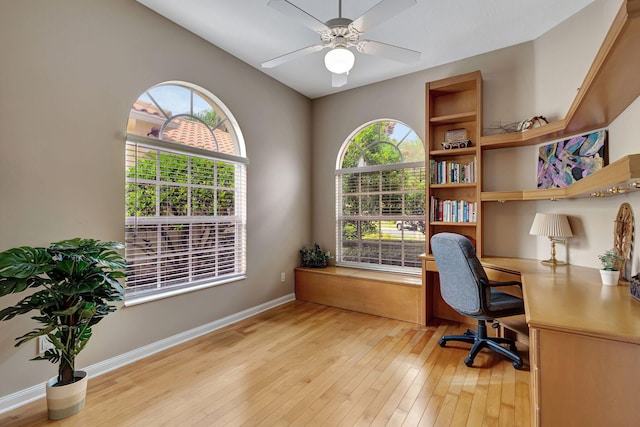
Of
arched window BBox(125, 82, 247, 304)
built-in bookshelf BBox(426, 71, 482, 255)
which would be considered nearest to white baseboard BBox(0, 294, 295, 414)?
arched window BBox(125, 82, 247, 304)

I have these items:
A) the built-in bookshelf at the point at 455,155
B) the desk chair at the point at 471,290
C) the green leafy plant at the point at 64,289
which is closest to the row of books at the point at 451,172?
the built-in bookshelf at the point at 455,155

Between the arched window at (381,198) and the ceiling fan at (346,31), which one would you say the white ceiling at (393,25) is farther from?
the arched window at (381,198)

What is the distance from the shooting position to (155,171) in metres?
2.64

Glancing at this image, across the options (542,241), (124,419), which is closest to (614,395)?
(542,241)

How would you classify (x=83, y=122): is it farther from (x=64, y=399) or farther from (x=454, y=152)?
(x=454, y=152)

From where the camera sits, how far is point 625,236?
1.97 m

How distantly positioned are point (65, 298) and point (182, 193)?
1321mm

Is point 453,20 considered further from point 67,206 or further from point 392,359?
point 67,206

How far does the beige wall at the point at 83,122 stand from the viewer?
6.20ft

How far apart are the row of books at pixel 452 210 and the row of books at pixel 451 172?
0.72ft

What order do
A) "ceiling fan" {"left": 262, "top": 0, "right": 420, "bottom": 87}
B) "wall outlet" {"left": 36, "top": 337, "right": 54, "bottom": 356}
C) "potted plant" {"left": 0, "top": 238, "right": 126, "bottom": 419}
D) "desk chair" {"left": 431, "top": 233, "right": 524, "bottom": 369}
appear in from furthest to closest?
"desk chair" {"left": 431, "top": 233, "right": 524, "bottom": 369}
"wall outlet" {"left": 36, "top": 337, "right": 54, "bottom": 356}
"ceiling fan" {"left": 262, "top": 0, "right": 420, "bottom": 87}
"potted plant" {"left": 0, "top": 238, "right": 126, "bottom": 419}

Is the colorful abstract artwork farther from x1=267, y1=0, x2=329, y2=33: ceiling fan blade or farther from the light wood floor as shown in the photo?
x1=267, y1=0, x2=329, y2=33: ceiling fan blade

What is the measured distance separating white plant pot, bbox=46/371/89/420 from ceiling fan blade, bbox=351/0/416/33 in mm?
2894

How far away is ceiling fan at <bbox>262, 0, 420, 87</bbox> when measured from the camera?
5.78ft
